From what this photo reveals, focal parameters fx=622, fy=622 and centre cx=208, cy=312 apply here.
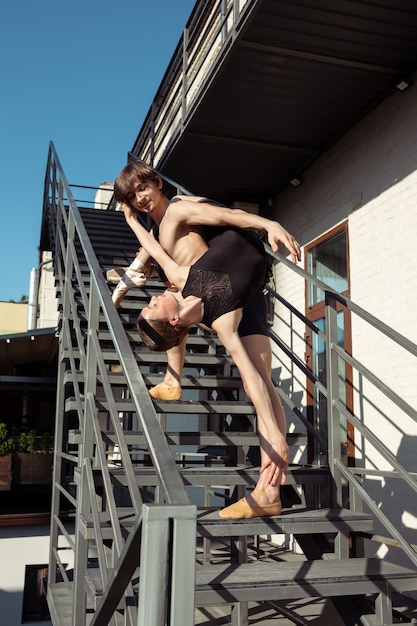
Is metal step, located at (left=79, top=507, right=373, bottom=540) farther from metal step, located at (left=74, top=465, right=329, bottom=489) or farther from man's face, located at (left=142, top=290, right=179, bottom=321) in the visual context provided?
man's face, located at (left=142, top=290, right=179, bottom=321)

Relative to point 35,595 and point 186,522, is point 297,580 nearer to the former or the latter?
point 186,522

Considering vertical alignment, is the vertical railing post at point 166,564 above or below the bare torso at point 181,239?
below

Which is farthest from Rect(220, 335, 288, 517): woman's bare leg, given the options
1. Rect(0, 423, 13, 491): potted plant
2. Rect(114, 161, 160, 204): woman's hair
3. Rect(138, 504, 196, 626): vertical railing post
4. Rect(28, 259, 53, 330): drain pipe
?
Rect(28, 259, 53, 330): drain pipe

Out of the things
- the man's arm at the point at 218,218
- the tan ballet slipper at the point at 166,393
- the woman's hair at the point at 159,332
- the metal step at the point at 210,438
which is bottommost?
the metal step at the point at 210,438

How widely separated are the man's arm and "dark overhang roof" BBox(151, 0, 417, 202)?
100 inches

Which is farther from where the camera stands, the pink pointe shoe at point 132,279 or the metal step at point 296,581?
the pink pointe shoe at point 132,279

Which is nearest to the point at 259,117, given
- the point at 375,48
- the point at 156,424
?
the point at 375,48

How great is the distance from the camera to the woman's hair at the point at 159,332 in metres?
3.28

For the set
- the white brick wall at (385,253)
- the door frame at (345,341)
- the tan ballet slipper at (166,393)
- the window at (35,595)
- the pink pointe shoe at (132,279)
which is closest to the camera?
the tan ballet slipper at (166,393)

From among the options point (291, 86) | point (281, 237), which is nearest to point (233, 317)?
point (281, 237)

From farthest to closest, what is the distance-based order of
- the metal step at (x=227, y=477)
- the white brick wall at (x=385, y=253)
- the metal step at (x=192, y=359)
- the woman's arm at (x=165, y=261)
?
the white brick wall at (x=385, y=253)
the metal step at (x=192, y=359)
the woman's arm at (x=165, y=261)
the metal step at (x=227, y=477)

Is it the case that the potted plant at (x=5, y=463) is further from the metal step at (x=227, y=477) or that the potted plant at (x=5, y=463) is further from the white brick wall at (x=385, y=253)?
the metal step at (x=227, y=477)

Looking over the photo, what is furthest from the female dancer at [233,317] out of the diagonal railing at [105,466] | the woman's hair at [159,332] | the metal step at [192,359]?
the metal step at [192,359]

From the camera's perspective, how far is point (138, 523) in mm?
1533
